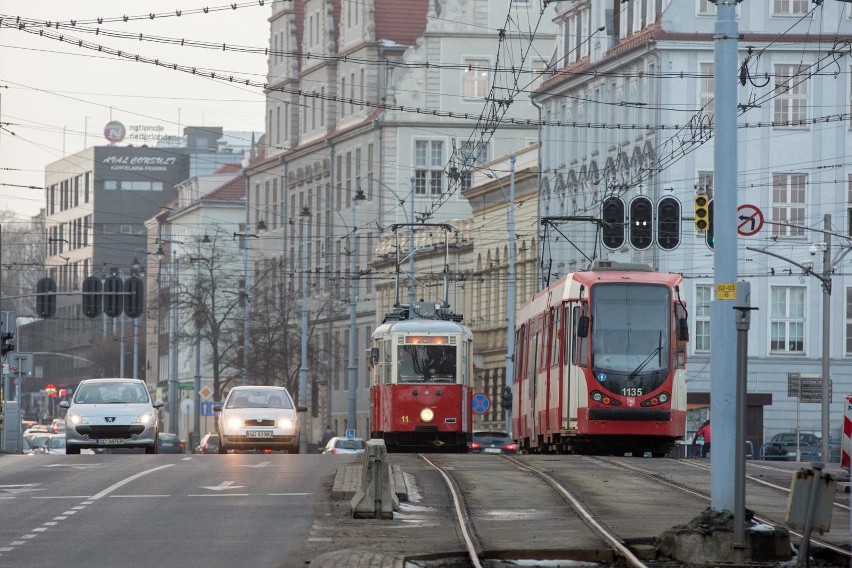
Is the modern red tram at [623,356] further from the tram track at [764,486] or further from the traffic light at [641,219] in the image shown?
the traffic light at [641,219]

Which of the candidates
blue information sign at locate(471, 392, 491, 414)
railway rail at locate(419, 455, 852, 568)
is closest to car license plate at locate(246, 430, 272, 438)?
railway rail at locate(419, 455, 852, 568)

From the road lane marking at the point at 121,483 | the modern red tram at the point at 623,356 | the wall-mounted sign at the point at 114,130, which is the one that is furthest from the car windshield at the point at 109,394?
the wall-mounted sign at the point at 114,130

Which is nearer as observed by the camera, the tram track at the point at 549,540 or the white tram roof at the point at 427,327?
the tram track at the point at 549,540

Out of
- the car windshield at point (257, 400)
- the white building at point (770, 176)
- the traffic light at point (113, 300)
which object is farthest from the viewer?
the traffic light at point (113, 300)

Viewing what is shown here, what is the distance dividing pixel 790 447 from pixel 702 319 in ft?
24.0

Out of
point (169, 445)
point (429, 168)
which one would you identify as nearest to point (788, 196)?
point (169, 445)

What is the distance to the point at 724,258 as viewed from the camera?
19.4 m

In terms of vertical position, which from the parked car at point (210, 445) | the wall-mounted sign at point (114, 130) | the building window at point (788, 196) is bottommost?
the parked car at point (210, 445)

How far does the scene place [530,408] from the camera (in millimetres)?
42625

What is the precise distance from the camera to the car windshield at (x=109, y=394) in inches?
1644

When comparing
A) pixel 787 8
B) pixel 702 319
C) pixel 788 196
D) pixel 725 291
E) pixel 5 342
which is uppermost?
pixel 787 8

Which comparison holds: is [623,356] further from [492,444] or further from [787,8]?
[787,8]

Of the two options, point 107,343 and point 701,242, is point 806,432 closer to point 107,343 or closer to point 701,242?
point 701,242

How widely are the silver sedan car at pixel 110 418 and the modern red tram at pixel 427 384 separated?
21.9 feet
